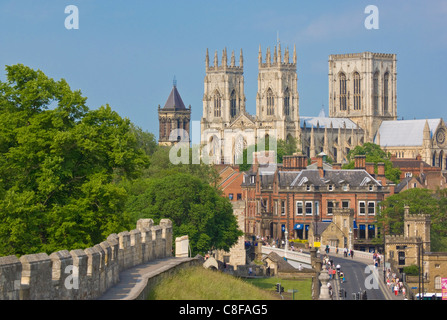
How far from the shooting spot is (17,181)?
1622 inches

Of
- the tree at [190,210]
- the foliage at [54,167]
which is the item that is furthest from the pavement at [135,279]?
the tree at [190,210]

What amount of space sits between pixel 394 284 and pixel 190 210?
47.0ft

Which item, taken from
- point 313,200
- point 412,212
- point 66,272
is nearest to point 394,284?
point 412,212

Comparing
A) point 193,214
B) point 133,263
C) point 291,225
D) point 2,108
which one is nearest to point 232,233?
point 193,214

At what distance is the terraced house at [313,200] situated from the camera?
323 ft

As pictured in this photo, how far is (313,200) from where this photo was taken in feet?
326

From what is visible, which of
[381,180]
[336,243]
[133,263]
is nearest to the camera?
[133,263]

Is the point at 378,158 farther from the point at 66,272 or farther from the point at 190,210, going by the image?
the point at 66,272

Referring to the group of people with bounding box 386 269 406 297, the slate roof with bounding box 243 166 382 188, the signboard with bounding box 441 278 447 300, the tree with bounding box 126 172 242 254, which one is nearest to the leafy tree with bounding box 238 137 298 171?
the slate roof with bounding box 243 166 382 188

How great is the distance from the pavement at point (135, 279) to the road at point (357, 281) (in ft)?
63.9

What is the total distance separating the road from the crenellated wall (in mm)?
25238

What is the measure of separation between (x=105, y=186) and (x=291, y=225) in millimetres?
58736

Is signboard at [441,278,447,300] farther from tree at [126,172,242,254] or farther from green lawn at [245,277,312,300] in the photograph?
tree at [126,172,242,254]
